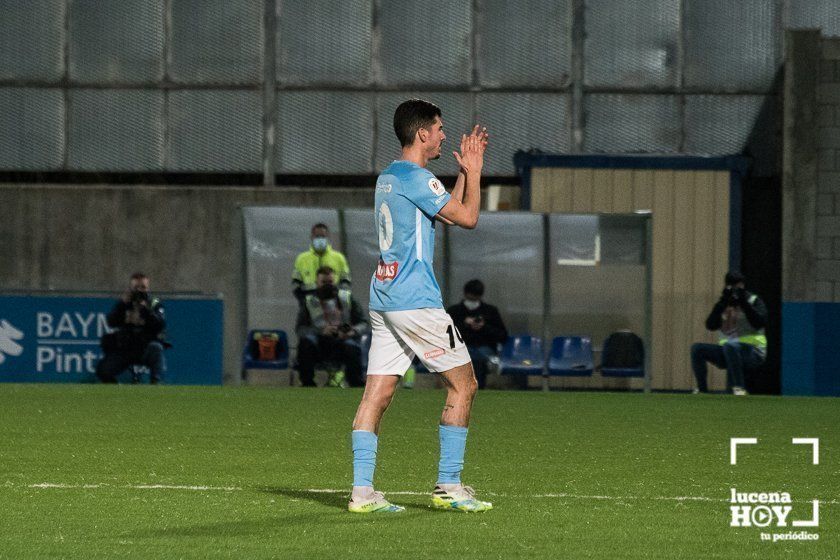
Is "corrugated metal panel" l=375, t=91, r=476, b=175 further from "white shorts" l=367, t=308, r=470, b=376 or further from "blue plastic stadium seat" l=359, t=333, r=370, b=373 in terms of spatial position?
"white shorts" l=367, t=308, r=470, b=376

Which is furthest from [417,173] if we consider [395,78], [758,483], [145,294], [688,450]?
[395,78]

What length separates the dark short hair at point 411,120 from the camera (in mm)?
7801

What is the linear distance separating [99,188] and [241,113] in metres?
2.68

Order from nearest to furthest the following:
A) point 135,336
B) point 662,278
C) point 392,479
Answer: point 392,479 < point 135,336 < point 662,278

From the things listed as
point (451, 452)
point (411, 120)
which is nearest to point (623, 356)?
point (451, 452)

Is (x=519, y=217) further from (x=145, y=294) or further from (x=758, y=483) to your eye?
(x=758, y=483)

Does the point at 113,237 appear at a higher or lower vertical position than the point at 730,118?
lower

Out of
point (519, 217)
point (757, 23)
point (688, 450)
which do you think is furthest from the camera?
point (757, 23)

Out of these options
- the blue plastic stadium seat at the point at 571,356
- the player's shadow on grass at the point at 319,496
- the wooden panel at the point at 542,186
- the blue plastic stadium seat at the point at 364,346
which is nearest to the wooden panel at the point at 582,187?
the wooden panel at the point at 542,186

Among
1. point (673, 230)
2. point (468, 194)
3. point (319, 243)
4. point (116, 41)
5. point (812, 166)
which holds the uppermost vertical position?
point (116, 41)

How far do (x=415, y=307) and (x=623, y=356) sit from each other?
13748 mm

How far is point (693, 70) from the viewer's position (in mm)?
26750

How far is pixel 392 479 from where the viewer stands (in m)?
9.28

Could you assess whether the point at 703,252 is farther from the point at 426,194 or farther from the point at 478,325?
the point at 426,194
